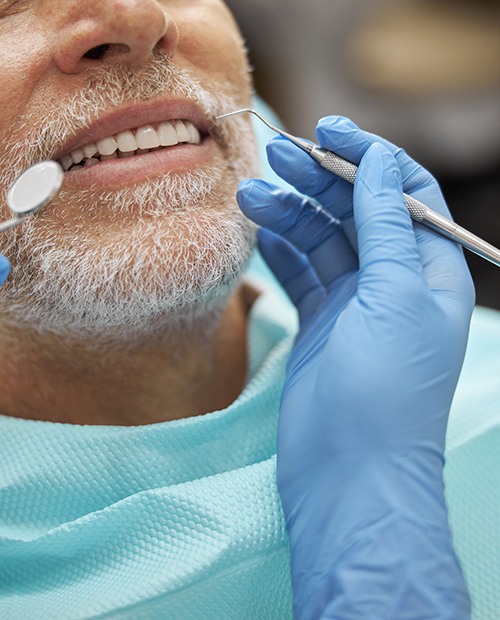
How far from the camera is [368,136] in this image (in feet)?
2.85

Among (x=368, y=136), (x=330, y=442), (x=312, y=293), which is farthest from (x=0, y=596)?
(x=368, y=136)

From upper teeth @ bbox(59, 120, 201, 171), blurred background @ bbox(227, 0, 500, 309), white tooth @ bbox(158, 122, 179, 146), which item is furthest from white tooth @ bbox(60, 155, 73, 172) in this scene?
blurred background @ bbox(227, 0, 500, 309)

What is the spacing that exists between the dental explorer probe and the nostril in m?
0.22

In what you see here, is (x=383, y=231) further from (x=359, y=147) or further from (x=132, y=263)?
(x=132, y=263)

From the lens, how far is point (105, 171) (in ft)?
2.82

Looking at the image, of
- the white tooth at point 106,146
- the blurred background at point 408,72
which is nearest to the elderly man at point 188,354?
the white tooth at point 106,146

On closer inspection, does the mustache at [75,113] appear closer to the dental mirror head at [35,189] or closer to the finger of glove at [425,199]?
the dental mirror head at [35,189]

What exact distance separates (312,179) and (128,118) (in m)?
0.22

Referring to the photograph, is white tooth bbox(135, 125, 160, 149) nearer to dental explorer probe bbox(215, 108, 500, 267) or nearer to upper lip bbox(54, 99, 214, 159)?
upper lip bbox(54, 99, 214, 159)

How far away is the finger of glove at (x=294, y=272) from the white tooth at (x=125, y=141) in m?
0.25

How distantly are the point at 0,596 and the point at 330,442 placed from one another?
41 cm

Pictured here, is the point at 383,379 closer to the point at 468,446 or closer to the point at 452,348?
the point at 452,348

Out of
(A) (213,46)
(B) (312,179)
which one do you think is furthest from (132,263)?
(A) (213,46)

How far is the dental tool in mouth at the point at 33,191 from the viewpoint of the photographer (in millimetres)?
710
